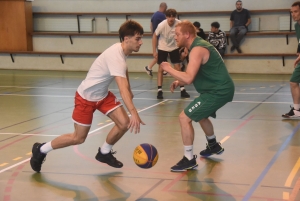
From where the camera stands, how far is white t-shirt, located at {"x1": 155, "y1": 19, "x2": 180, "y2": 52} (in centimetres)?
1161

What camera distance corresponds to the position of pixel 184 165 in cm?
602

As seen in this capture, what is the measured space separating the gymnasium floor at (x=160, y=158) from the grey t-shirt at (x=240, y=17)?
621 cm

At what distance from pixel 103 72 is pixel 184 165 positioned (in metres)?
1.40

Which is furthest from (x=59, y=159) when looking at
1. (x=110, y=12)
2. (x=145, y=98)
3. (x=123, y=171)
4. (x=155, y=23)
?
(x=110, y=12)

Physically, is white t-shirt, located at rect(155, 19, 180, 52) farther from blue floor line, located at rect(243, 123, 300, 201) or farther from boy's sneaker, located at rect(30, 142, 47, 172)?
boy's sneaker, located at rect(30, 142, 47, 172)

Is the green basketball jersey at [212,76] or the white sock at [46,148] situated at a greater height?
the green basketball jersey at [212,76]

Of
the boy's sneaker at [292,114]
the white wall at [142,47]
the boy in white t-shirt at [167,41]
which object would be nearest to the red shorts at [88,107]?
the boy's sneaker at [292,114]

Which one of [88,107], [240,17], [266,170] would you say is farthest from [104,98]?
[240,17]

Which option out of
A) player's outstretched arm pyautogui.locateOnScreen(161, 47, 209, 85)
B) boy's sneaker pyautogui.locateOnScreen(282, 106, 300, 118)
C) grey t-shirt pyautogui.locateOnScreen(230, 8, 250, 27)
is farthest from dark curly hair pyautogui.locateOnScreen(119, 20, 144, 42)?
grey t-shirt pyautogui.locateOnScreen(230, 8, 250, 27)

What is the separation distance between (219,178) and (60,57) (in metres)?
14.8

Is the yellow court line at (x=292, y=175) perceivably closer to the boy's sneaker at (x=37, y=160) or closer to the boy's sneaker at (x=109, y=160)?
the boy's sneaker at (x=109, y=160)

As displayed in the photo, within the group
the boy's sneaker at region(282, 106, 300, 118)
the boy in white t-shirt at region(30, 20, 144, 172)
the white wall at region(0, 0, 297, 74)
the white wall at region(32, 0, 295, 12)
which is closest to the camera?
the boy in white t-shirt at region(30, 20, 144, 172)

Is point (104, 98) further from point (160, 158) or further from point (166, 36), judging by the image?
point (166, 36)

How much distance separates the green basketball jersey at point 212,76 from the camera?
6008mm
